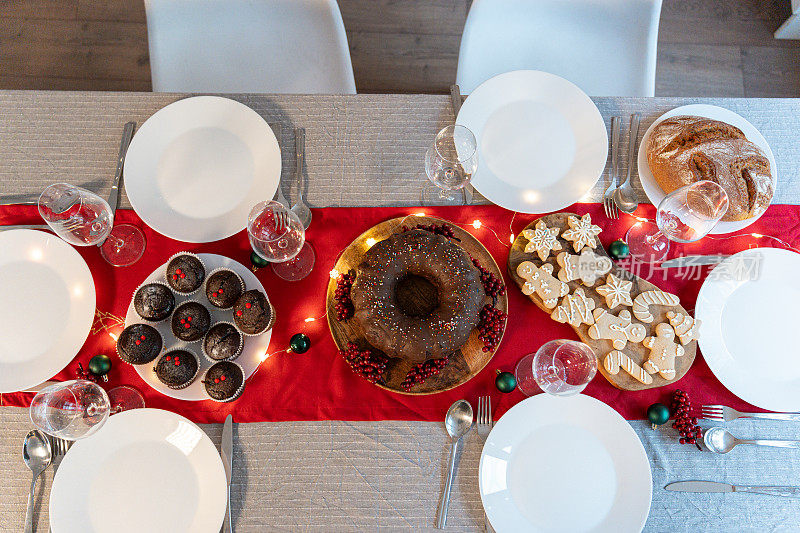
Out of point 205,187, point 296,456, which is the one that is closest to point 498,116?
point 205,187

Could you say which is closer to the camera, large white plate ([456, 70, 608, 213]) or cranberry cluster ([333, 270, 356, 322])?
cranberry cluster ([333, 270, 356, 322])

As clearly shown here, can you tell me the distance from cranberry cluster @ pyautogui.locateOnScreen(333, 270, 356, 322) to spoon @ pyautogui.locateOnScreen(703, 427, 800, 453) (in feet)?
3.52

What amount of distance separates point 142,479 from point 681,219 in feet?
5.38

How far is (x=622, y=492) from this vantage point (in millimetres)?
1294

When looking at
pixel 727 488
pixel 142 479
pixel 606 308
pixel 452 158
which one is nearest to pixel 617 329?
pixel 606 308

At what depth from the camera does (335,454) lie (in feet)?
4.43

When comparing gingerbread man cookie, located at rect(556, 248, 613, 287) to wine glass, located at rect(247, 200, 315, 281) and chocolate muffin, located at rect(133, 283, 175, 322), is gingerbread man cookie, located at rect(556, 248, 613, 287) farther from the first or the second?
chocolate muffin, located at rect(133, 283, 175, 322)

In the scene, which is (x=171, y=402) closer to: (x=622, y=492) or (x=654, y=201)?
(x=622, y=492)

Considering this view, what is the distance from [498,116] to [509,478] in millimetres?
1072

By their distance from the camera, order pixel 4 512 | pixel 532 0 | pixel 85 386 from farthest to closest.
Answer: pixel 532 0, pixel 4 512, pixel 85 386

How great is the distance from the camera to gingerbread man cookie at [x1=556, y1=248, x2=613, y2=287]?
4.49 ft

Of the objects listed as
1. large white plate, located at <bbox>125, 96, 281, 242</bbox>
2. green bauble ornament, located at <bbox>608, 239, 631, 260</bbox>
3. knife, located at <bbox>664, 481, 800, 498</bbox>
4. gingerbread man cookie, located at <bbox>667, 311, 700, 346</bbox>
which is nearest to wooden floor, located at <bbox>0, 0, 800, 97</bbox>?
large white plate, located at <bbox>125, 96, 281, 242</bbox>

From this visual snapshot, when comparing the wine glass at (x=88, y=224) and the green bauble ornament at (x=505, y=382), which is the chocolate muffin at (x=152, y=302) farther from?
the green bauble ornament at (x=505, y=382)

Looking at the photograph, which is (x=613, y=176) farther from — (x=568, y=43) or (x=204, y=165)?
(x=204, y=165)
